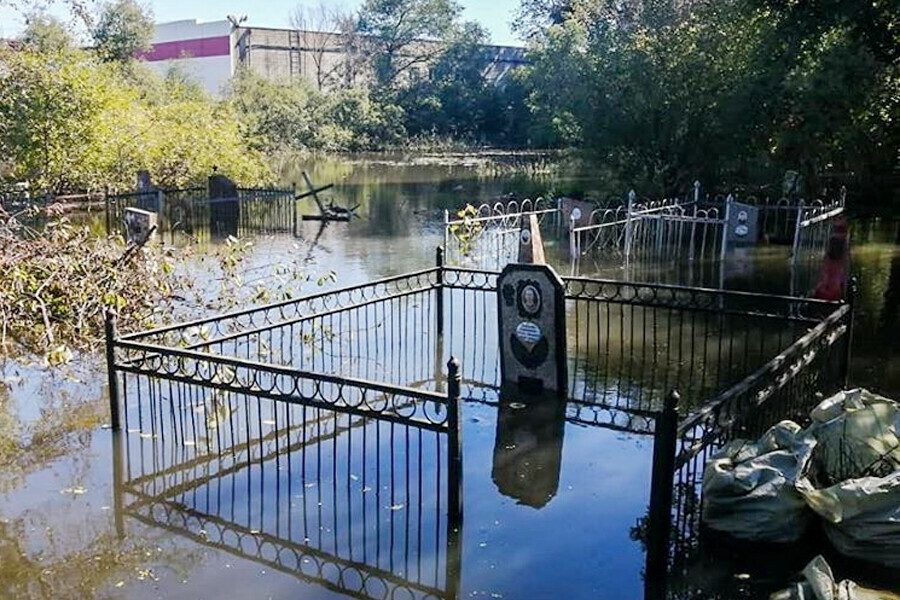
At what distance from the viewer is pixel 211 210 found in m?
21.5

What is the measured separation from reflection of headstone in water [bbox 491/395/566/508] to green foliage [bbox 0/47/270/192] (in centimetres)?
1564

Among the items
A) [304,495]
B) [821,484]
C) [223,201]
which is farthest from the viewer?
[223,201]

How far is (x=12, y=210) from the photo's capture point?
17.2 m

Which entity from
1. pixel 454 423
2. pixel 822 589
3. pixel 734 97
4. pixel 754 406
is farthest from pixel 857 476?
pixel 734 97

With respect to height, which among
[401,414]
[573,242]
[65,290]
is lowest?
[401,414]

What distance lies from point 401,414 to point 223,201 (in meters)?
15.8

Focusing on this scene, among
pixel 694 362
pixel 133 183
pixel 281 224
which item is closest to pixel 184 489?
pixel 694 362

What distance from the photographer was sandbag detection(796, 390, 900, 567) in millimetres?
4809

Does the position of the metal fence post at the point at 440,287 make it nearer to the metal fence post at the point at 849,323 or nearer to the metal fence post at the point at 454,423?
the metal fence post at the point at 849,323

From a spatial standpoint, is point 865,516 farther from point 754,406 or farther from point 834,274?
point 834,274

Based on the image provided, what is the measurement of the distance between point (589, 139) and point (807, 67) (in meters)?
6.53

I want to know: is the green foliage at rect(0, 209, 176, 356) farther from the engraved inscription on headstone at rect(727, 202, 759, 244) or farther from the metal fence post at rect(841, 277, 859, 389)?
the engraved inscription on headstone at rect(727, 202, 759, 244)

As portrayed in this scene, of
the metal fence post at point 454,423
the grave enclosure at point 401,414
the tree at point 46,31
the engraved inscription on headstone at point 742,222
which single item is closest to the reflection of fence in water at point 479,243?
the engraved inscription on headstone at point 742,222

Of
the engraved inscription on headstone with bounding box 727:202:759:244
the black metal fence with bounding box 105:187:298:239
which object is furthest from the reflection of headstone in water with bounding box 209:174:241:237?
the engraved inscription on headstone with bounding box 727:202:759:244
